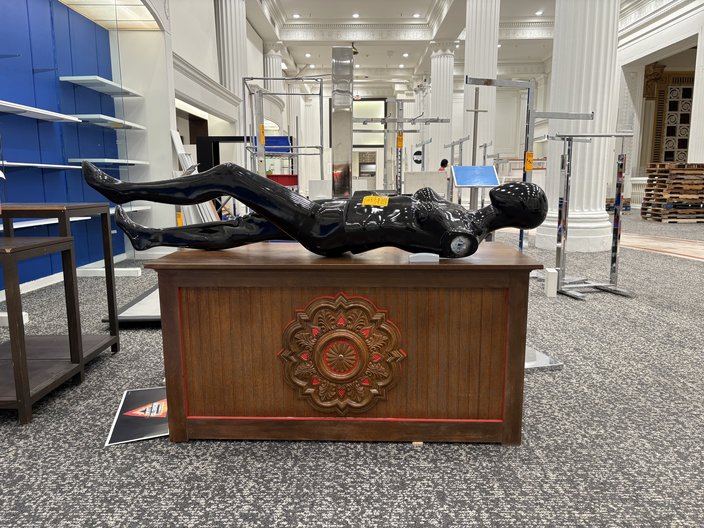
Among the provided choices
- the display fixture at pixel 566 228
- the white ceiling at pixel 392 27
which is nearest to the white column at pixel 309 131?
the white ceiling at pixel 392 27

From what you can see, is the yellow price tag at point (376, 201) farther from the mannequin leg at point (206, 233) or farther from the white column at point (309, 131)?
the white column at point (309, 131)

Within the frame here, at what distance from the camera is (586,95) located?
6680 millimetres

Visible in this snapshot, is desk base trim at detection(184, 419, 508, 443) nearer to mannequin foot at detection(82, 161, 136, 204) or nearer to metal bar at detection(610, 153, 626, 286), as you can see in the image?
mannequin foot at detection(82, 161, 136, 204)

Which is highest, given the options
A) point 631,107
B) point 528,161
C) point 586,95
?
point 631,107

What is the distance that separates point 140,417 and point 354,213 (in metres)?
1.24

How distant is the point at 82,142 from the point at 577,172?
6289 millimetres

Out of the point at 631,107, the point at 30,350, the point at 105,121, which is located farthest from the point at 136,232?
the point at 631,107

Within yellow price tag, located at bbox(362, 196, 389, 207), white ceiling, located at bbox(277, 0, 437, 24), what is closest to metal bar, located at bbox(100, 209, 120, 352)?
yellow price tag, located at bbox(362, 196, 389, 207)

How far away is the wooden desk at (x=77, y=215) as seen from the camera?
2420 millimetres

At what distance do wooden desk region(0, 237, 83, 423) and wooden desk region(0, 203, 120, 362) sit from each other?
110 mm

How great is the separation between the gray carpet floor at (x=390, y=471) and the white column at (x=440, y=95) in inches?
587

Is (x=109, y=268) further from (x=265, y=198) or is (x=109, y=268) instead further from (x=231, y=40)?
(x=231, y=40)

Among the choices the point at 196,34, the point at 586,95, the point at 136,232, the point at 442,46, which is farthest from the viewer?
the point at 442,46

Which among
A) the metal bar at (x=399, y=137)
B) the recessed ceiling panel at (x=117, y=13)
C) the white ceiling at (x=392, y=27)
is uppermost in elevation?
the white ceiling at (x=392, y=27)
